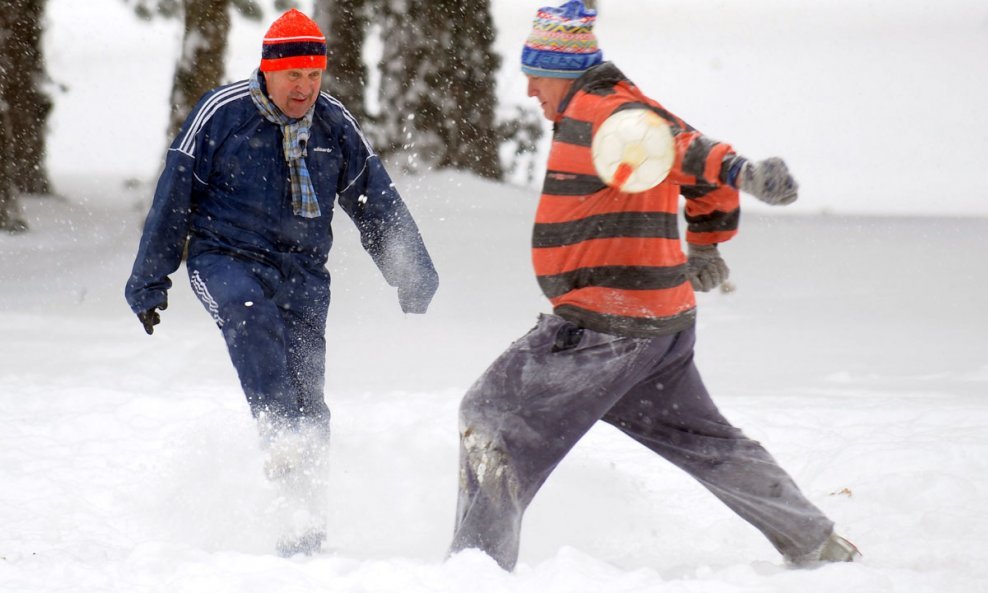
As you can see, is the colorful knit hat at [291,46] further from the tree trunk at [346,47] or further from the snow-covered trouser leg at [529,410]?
the tree trunk at [346,47]

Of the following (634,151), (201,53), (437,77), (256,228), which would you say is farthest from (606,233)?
(437,77)

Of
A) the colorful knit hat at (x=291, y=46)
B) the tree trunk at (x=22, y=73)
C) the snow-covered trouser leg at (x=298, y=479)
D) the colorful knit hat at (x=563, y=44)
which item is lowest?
the tree trunk at (x=22, y=73)

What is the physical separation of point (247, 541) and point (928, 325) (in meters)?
6.88

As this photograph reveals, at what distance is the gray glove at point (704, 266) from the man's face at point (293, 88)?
→ 1377 mm

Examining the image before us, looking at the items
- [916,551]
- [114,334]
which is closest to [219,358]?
[114,334]

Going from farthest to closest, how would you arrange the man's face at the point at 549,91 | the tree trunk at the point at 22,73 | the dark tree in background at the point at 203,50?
the tree trunk at the point at 22,73 → the dark tree in background at the point at 203,50 → the man's face at the point at 549,91

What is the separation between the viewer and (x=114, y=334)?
8773 mm

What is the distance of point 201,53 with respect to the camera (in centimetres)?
1195

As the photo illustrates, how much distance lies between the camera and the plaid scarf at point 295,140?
153 inches

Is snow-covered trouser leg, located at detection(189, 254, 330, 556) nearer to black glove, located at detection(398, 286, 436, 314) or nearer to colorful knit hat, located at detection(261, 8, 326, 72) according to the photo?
black glove, located at detection(398, 286, 436, 314)

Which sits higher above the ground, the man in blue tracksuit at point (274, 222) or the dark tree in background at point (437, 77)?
the man in blue tracksuit at point (274, 222)

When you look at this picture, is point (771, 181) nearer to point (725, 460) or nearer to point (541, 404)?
point (541, 404)

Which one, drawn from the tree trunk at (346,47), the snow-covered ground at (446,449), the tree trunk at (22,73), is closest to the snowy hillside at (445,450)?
the snow-covered ground at (446,449)

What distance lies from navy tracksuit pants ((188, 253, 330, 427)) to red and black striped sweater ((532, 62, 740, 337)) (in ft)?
3.71
